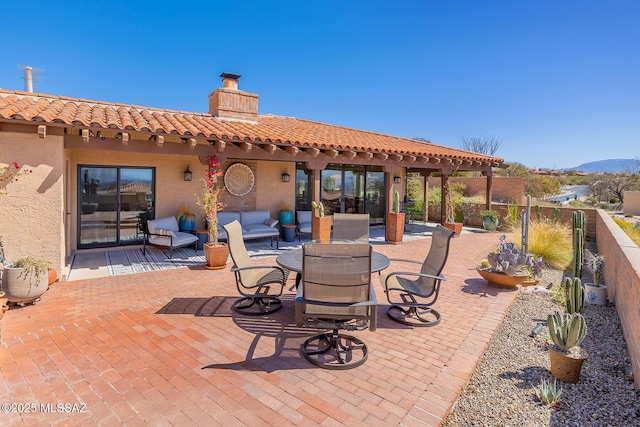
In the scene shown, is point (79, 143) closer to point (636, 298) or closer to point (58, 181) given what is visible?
point (58, 181)

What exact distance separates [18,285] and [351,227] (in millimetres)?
5634

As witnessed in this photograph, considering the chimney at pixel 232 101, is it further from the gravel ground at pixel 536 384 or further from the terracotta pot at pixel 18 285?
the gravel ground at pixel 536 384

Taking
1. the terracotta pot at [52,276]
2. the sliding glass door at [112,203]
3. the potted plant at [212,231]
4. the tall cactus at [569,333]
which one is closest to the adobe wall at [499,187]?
the potted plant at [212,231]

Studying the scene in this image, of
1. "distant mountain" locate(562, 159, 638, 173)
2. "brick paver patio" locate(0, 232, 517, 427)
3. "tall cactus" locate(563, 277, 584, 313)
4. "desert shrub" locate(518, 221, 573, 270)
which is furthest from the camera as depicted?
"distant mountain" locate(562, 159, 638, 173)

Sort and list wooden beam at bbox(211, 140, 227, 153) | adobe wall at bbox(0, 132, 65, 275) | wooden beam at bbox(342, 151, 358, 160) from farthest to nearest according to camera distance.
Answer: wooden beam at bbox(342, 151, 358, 160)
wooden beam at bbox(211, 140, 227, 153)
adobe wall at bbox(0, 132, 65, 275)

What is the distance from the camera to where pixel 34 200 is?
608cm

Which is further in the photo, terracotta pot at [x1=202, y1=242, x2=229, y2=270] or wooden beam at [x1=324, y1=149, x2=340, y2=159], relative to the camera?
Answer: wooden beam at [x1=324, y1=149, x2=340, y2=159]

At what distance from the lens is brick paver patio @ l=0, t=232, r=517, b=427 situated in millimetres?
2709

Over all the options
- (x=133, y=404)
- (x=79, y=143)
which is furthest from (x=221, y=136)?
(x=133, y=404)

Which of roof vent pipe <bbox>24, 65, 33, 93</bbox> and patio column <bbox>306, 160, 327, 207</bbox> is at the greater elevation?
roof vent pipe <bbox>24, 65, 33, 93</bbox>

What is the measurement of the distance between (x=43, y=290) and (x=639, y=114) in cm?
4005

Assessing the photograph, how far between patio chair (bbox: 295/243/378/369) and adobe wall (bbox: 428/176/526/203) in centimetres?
2188

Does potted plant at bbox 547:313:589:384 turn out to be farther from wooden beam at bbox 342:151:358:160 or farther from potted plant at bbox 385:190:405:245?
potted plant at bbox 385:190:405:245

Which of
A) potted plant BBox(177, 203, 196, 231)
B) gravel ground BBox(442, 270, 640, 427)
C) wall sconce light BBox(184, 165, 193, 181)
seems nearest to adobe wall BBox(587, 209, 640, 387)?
gravel ground BBox(442, 270, 640, 427)
